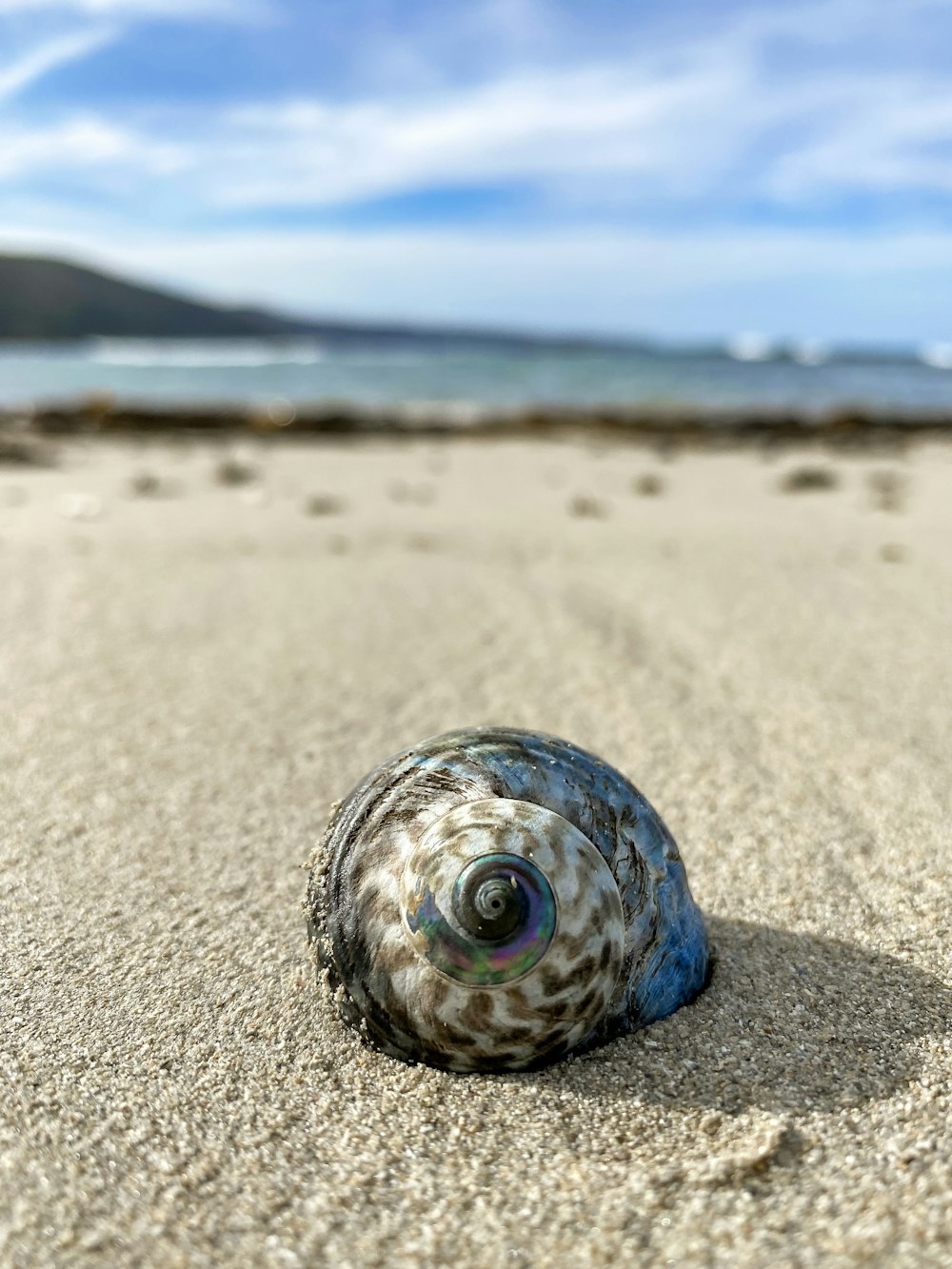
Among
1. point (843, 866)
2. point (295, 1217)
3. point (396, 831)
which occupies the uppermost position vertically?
point (396, 831)

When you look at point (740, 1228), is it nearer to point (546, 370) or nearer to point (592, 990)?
point (592, 990)

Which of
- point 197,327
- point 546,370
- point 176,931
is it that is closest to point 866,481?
point 176,931

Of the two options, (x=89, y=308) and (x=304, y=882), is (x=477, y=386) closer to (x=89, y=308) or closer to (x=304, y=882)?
(x=304, y=882)

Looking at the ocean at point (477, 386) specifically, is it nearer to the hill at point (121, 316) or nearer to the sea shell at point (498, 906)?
the sea shell at point (498, 906)

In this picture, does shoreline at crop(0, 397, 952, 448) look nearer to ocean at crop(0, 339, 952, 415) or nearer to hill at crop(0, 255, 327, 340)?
ocean at crop(0, 339, 952, 415)

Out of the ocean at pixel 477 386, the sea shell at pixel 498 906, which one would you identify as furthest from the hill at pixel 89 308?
the sea shell at pixel 498 906

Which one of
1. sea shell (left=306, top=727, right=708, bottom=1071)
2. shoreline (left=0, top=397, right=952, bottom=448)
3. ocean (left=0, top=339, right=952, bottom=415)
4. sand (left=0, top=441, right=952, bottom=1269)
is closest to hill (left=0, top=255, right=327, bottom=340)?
ocean (left=0, top=339, right=952, bottom=415)
